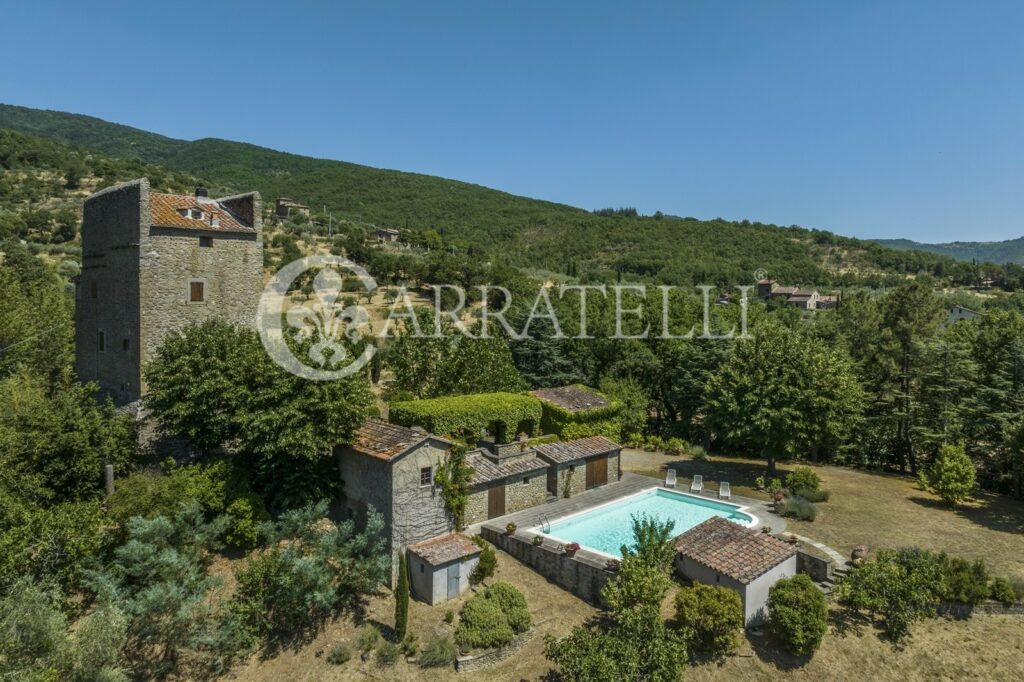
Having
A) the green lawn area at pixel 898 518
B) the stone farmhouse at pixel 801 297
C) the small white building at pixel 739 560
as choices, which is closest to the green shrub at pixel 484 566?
the small white building at pixel 739 560

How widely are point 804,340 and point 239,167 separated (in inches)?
5095

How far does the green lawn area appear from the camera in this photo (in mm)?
21219

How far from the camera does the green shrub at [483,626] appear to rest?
16797mm

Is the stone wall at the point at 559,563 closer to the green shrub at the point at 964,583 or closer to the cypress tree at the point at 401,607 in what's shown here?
the cypress tree at the point at 401,607

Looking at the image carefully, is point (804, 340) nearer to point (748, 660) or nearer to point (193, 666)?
point (748, 660)

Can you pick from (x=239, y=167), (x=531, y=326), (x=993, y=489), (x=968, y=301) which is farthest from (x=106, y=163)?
(x=968, y=301)

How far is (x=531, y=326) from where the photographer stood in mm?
43000

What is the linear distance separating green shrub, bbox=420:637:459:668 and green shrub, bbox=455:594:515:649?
0.44 meters

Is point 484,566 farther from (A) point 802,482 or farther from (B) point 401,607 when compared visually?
(A) point 802,482

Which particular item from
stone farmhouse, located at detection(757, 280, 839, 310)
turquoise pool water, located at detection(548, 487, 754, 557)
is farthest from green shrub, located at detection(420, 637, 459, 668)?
stone farmhouse, located at detection(757, 280, 839, 310)

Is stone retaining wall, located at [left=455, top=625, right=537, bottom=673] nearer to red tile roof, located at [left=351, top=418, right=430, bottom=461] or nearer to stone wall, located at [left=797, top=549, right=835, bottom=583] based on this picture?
red tile roof, located at [left=351, top=418, right=430, bottom=461]

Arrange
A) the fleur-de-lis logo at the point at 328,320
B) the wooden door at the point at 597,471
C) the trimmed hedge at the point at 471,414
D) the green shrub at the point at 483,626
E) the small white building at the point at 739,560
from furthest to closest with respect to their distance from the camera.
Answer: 1. the wooden door at the point at 597,471
2. the trimmed hedge at the point at 471,414
3. the fleur-de-lis logo at the point at 328,320
4. the small white building at the point at 739,560
5. the green shrub at the point at 483,626

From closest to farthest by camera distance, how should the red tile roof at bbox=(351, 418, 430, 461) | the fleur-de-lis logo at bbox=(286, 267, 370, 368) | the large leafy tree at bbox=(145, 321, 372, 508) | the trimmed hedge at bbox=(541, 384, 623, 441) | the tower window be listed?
1. the red tile roof at bbox=(351, 418, 430, 461)
2. the large leafy tree at bbox=(145, 321, 372, 508)
3. the fleur-de-lis logo at bbox=(286, 267, 370, 368)
4. the tower window
5. the trimmed hedge at bbox=(541, 384, 623, 441)

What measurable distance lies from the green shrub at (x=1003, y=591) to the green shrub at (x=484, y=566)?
15.6 m
